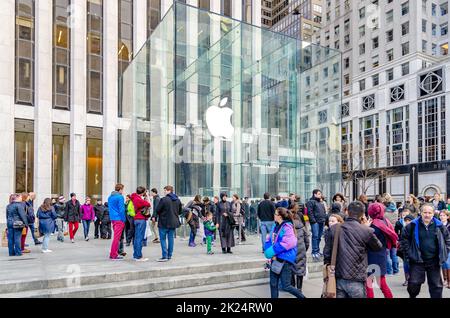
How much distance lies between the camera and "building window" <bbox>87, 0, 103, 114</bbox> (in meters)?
27.1

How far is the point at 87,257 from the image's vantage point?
32.6 ft

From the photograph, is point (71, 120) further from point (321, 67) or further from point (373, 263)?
point (373, 263)

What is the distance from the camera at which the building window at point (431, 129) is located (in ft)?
147

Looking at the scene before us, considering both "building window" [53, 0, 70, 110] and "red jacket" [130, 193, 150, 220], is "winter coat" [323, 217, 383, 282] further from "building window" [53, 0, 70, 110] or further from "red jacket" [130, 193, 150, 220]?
"building window" [53, 0, 70, 110]

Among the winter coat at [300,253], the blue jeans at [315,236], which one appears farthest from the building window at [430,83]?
the winter coat at [300,253]

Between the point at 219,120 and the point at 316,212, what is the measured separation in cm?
763

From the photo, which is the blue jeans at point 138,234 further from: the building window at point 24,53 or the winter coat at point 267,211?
the building window at point 24,53

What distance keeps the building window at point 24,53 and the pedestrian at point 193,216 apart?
17.2 meters

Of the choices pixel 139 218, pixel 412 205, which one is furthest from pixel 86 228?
pixel 412 205

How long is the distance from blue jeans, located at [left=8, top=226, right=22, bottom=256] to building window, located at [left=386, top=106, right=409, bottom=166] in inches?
1877

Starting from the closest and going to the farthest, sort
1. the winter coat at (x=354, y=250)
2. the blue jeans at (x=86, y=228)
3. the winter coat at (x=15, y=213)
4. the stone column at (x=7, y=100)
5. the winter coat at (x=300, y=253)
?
the winter coat at (x=354, y=250) → the winter coat at (x=300, y=253) → the winter coat at (x=15, y=213) → the blue jeans at (x=86, y=228) → the stone column at (x=7, y=100)

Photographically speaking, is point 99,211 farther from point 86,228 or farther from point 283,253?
point 283,253
